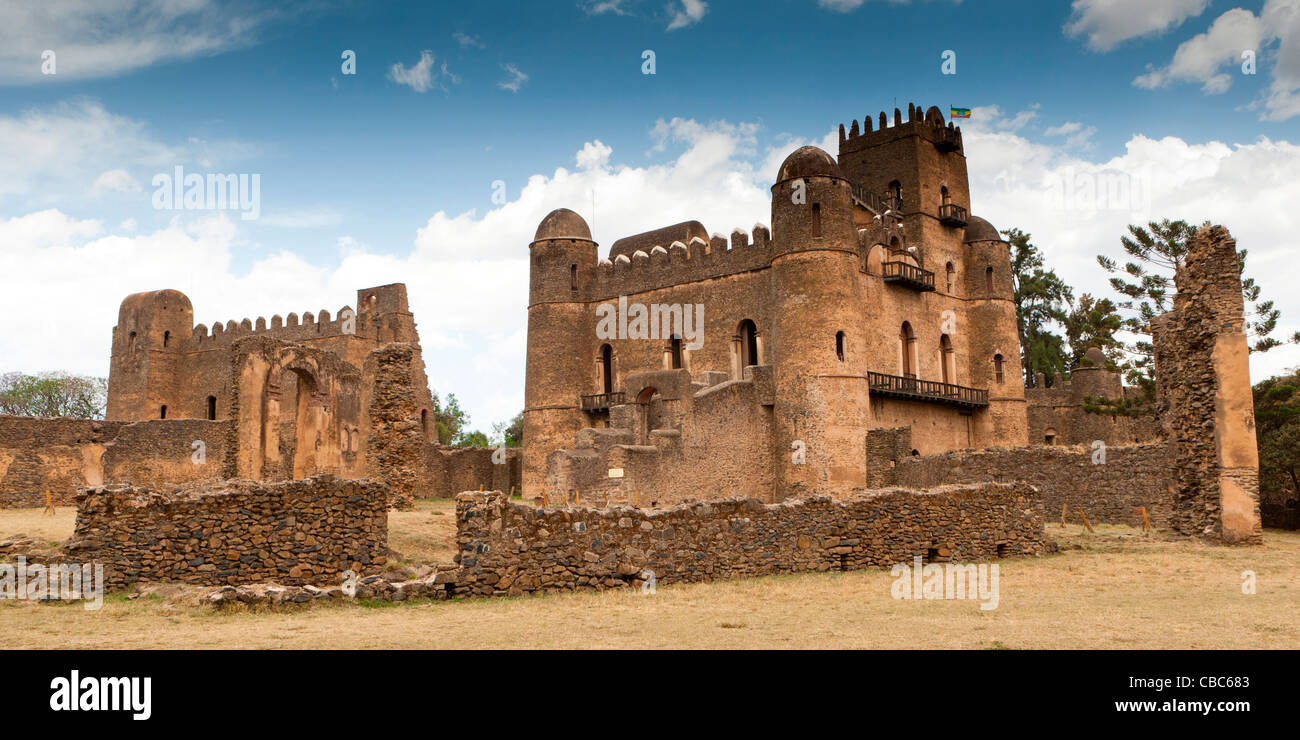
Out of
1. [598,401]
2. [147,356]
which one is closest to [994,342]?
[598,401]

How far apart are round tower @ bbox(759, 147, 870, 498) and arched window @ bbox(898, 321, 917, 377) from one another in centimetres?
576

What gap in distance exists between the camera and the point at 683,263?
4144 cm

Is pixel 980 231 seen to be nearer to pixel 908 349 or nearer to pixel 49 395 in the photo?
pixel 908 349

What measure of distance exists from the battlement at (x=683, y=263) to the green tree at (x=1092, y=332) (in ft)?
44.0

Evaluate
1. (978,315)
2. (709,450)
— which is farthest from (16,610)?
(978,315)

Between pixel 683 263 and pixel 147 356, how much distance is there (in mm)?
27061

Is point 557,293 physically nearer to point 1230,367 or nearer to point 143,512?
point 1230,367

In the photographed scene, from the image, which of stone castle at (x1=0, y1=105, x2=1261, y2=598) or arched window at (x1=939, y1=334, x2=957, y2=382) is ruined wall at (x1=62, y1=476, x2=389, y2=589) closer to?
stone castle at (x1=0, y1=105, x2=1261, y2=598)

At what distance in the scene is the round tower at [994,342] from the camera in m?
40.6

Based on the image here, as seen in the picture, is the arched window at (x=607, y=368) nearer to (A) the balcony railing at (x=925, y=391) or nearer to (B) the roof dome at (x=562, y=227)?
(B) the roof dome at (x=562, y=227)

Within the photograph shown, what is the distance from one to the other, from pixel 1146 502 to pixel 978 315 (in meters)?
21.9

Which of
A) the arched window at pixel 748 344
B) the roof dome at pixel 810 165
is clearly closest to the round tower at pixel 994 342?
the arched window at pixel 748 344

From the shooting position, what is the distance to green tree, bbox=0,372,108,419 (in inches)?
2557

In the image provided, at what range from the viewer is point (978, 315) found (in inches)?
1647
